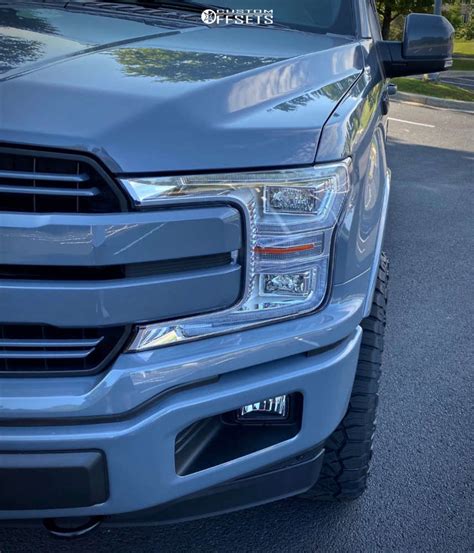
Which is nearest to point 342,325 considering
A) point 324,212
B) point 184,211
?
point 324,212

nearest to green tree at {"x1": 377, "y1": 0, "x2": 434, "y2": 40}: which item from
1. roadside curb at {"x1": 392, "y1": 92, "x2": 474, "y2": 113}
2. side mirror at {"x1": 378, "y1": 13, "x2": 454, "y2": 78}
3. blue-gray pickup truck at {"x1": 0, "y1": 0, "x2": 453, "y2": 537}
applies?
roadside curb at {"x1": 392, "y1": 92, "x2": 474, "y2": 113}

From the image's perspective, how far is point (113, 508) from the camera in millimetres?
1540

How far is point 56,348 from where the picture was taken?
1502mm

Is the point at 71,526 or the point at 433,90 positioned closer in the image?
the point at 71,526

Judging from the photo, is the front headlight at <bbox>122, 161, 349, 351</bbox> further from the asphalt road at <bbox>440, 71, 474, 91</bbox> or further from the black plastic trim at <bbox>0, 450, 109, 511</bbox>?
the asphalt road at <bbox>440, 71, 474, 91</bbox>

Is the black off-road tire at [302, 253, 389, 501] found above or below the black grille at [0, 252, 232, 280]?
below

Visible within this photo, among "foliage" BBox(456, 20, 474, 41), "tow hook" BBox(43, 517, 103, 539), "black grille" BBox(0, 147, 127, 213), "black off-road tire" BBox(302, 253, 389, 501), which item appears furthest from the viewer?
"foliage" BBox(456, 20, 474, 41)

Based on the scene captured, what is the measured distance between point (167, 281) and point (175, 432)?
0.34m

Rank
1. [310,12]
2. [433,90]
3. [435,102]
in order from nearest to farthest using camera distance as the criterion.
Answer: [310,12], [435,102], [433,90]

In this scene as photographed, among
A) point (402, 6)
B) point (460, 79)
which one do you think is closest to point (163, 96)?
point (402, 6)

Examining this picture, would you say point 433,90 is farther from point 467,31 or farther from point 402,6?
point 467,31

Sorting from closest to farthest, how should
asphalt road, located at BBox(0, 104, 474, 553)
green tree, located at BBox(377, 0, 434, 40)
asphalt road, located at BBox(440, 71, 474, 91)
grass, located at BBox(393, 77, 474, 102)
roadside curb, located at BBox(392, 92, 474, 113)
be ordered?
asphalt road, located at BBox(0, 104, 474, 553), roadside curb, located at BBox(392, 92, 474, 113), grass, located at BBox(393, 77, 474, 102), asphalt road, located at BBox(440, 71, 474, 91), green tree, located at BBox(377, 0, 434, 40)

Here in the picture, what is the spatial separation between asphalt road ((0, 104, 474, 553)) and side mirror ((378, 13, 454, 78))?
145 centimetres

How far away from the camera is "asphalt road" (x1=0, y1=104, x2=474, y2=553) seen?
2.20 m
